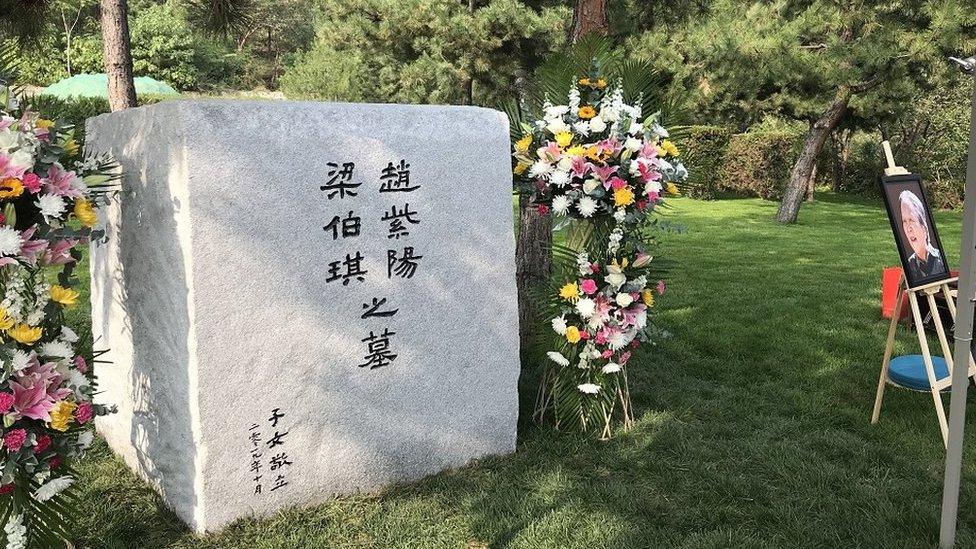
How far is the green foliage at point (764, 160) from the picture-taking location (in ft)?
53.9

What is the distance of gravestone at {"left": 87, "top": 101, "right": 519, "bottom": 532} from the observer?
100 inches

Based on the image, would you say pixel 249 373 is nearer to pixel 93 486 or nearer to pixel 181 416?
pixel 181 416

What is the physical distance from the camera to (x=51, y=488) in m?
2.34

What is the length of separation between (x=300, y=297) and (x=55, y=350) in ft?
2.65

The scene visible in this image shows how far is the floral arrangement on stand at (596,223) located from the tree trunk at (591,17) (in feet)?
4.11

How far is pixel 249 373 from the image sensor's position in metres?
2.65

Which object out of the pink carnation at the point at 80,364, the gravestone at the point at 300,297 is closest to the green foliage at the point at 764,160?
the gravestone at the point at 300,297

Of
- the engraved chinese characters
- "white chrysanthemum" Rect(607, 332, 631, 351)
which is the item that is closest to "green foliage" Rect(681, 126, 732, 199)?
"white chrysanthemum" Rect(607, 332, 631, 351)

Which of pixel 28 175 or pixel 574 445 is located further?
pixel 574 445

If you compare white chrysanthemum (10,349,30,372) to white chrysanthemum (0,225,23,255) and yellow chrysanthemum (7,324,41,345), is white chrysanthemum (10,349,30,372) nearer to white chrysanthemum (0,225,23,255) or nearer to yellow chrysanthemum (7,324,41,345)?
yellow chrysanthemum (7,324,41,345)

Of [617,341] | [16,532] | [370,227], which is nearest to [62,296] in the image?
[16,532]

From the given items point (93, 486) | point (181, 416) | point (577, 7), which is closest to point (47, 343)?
point (181, 416)

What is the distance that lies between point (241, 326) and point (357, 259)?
512 mm

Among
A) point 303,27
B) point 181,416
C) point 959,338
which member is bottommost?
point 181,416
